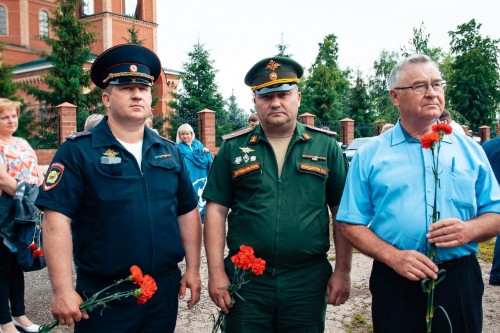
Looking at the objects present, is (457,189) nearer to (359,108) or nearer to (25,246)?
(25,246)

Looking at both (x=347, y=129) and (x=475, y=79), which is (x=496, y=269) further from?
(x=475, y=79)

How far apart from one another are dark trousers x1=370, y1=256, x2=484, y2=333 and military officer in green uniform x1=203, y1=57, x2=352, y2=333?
365 mm

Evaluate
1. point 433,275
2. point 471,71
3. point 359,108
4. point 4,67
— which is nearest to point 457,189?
point 433,275

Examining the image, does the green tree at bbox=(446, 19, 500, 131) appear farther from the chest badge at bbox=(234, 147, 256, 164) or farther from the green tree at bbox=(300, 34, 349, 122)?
the chest badge at bbox=(234, 147, 256, 164)

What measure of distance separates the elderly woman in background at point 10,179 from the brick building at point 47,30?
87.5 ft

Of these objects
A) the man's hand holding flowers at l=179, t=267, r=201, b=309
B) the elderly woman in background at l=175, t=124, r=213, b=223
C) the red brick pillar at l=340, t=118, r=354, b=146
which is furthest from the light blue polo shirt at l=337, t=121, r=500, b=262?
the red brick pillar at l=340, t=118, r=354, b=146

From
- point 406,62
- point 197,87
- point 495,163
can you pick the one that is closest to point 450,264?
point 406,62

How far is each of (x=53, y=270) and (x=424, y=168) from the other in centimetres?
185

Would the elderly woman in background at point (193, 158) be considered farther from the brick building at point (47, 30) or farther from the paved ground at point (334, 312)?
the brick building at point (47, 30)

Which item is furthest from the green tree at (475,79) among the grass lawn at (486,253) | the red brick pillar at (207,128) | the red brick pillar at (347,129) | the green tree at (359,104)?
the grass lawn at (486,253)

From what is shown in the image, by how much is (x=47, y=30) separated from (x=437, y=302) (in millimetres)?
44077

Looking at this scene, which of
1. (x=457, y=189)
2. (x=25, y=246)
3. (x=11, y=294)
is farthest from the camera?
(x=11, y=294)

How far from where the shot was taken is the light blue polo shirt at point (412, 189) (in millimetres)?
2113

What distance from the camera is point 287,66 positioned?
2.73 m
